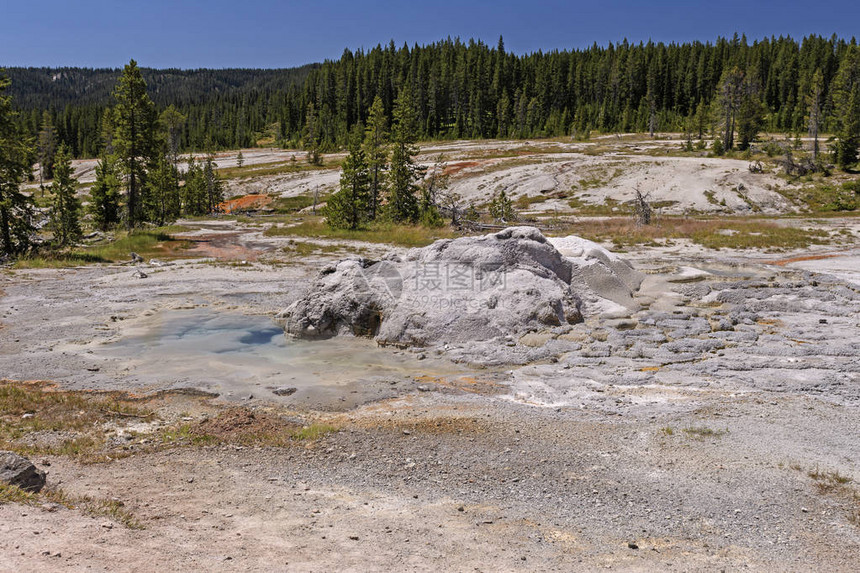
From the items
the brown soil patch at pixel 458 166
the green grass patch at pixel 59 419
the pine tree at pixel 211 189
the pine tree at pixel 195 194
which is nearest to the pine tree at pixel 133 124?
the pine tree at pixel 195 194

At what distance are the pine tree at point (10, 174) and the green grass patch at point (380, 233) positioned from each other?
16.2m

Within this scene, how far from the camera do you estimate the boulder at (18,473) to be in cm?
629

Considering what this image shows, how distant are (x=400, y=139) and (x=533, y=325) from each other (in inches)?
1293

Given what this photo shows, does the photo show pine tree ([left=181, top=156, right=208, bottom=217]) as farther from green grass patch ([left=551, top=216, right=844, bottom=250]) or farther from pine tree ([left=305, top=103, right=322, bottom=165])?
pine tree ([left=305, top=103, right=322, bottom=165])

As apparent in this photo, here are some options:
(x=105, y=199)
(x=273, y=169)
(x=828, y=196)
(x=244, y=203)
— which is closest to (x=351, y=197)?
(x=105, y=199)

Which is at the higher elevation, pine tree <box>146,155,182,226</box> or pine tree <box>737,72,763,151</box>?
pine tree <box>737,72,763,151</box>

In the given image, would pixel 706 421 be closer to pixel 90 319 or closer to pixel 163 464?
pixel 163 464

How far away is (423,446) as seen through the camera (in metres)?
8.69

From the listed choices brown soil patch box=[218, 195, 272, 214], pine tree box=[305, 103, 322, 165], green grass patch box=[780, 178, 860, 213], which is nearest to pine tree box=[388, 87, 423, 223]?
brown soil patch box=[218, 195, 272, 214]

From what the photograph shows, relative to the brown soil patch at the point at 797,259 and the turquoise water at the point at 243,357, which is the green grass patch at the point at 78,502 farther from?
the brown soil patch at the point at 797,259

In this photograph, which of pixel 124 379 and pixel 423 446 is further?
pixel 124 379

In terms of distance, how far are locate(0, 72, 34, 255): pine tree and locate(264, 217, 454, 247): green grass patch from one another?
16.2m

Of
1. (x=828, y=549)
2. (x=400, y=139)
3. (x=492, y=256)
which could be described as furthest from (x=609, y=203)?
(x=828, y=549)

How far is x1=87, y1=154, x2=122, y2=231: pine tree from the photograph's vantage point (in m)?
52.8
